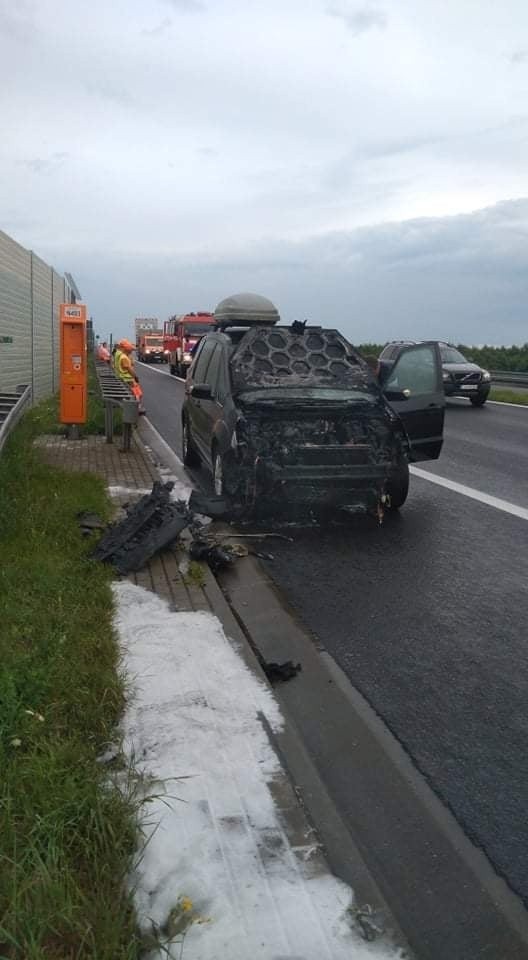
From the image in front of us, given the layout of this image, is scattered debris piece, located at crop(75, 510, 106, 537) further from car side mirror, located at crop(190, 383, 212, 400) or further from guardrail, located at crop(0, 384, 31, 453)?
car side mirror, located at crop(190, 383, 212, 400)

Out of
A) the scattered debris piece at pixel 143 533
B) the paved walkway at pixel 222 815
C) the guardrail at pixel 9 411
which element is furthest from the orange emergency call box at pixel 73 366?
the paved walkway at pixel 222 815

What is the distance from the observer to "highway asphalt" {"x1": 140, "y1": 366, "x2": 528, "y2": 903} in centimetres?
364

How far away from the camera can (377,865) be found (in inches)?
120

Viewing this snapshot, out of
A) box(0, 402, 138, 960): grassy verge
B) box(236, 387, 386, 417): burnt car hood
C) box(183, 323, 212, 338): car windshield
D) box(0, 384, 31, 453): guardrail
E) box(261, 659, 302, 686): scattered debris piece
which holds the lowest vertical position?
box(261, 659, 302, 686): scattered debris piece

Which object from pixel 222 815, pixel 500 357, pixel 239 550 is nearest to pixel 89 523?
pixel 239 550

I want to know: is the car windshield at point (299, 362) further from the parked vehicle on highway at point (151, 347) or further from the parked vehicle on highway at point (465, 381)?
the parked vehicle on highway at point (151, 347)

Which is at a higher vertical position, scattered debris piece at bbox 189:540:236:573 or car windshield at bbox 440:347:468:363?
car windshield at bbox 440:347:468:363

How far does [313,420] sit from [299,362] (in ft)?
4.14

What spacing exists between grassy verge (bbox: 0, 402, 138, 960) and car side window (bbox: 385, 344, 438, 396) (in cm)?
461

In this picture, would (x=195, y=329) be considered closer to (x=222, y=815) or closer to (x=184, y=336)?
(x=184, y=336)

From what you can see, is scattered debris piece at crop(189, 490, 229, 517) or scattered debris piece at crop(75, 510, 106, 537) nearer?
scattered debris piece at crop(75, 510, 106, 537)

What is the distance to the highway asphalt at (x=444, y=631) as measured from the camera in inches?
143

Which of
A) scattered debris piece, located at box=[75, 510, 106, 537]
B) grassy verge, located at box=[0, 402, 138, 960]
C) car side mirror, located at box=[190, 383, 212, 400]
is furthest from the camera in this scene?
car side mirror, located at box=[190, 383, 212, 400]

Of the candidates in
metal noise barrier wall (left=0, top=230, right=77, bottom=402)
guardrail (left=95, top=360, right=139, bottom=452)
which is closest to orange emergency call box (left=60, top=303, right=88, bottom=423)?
guardrail (left=95, top=360, right=139, bottom=452)
